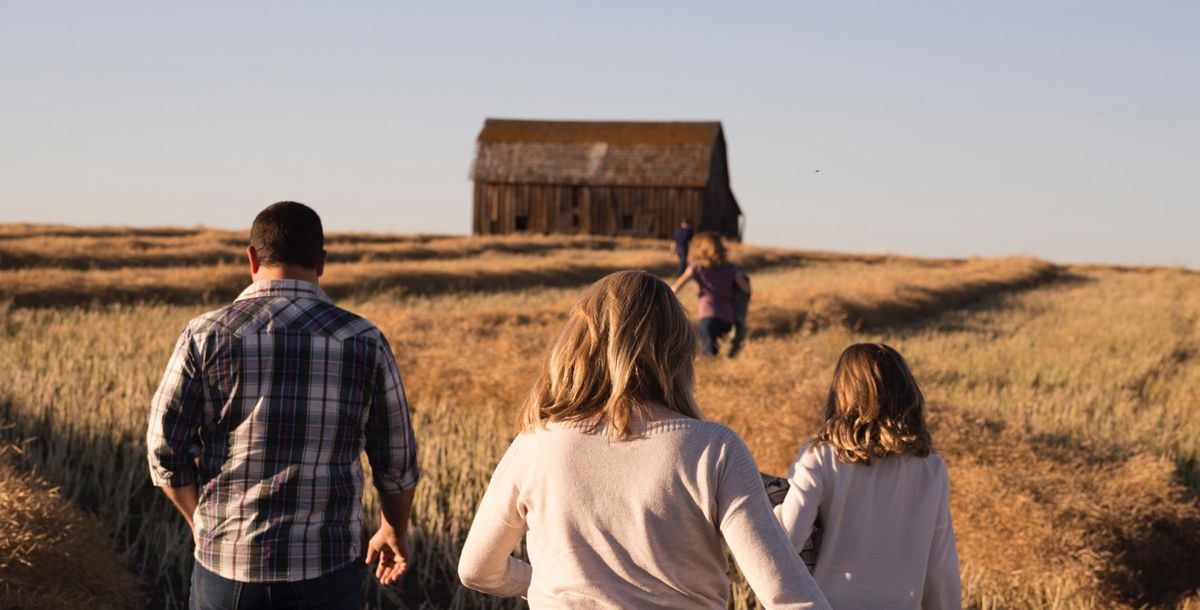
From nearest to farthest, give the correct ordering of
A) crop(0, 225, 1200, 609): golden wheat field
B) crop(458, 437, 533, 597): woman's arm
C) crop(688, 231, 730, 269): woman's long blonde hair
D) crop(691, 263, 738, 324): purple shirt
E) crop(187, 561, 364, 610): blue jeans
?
crop(458, 437, 533, 597): woman's arm, crop(187, 561, 364, 610): blue jeans, crop(0, 225, 1200, 609): golden wheat field, crop(688, 231, 730, 269): woman's long blonde hair, crop(691, 263, 738, 324): purple shirt

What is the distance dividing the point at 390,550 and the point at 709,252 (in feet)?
21.5

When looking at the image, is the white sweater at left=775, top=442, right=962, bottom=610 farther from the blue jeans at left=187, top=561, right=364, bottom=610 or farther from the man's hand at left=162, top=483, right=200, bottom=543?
the man's hand at left=162, top=483, right=200, bottom=543

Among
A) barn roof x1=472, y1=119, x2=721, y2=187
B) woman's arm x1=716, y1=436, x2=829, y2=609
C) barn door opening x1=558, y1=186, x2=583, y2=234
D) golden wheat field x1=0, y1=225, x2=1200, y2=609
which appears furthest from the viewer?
barn door opening x1=558, y1=186, x2=583, y2=234

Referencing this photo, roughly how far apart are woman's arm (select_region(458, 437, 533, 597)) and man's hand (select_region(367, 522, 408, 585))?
80 cm

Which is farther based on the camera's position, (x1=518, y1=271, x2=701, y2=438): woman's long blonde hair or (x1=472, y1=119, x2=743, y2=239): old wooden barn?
(x1=472, y1=119, x2=743, y2=239): old wooden barn

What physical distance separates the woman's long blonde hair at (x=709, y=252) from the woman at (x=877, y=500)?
20.8ft

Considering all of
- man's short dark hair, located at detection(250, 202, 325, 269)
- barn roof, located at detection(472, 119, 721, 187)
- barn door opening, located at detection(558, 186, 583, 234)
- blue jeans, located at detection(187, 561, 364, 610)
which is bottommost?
blue jeans, located at detection(187, 561, 364, 610)

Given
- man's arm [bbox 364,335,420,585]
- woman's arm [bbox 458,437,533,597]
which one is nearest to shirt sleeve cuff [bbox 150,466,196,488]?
man's arm [bbox 364,335,420,585]

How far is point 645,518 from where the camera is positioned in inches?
75.0

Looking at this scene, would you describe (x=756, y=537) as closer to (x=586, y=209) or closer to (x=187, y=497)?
(x=187, y=497)

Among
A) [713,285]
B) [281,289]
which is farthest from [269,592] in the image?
[713,285]

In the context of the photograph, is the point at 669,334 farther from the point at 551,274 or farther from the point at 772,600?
the point at 551,274

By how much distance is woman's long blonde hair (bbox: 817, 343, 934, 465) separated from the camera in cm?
284

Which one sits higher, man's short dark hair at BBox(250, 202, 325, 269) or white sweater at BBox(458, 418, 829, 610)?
man's short dark hair at BBox(250, 202, 325, 269)
